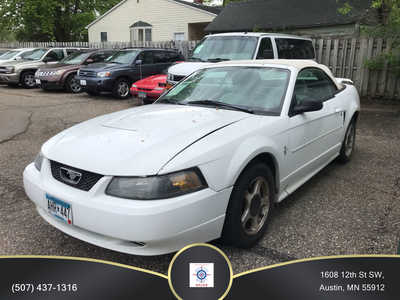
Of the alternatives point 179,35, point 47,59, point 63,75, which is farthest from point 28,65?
point 179,35

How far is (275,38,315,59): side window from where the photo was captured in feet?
30.8

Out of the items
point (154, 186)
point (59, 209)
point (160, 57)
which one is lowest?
point (59, 209)

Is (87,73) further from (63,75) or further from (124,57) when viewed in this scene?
(63,75)

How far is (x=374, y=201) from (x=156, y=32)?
24.7m

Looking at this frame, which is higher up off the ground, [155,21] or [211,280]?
[155,21]

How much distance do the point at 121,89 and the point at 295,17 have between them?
32.3ft

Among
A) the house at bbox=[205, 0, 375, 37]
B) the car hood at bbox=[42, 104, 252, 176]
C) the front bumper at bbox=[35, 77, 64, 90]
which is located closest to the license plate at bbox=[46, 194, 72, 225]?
the car hood at bbox=[42, 104, 252, 176]

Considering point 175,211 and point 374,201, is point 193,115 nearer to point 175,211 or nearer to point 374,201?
point 175,211

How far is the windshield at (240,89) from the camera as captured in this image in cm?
356

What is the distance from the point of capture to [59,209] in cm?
262

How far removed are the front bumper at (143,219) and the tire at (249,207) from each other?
4.5 inches

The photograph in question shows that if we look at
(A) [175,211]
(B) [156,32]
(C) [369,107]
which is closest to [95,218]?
(A) [175,211]

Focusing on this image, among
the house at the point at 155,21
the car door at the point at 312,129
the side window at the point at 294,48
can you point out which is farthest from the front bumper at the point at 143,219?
the house at the point at 155,21

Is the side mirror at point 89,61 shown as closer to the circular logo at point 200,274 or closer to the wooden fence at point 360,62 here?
the wooden fence at point 360,62
